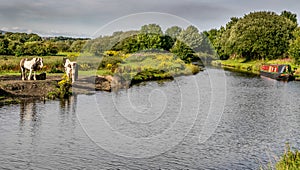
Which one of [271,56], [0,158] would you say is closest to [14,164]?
[0,158]

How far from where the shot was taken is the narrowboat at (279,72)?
56.2 m

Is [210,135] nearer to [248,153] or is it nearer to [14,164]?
[248,153]

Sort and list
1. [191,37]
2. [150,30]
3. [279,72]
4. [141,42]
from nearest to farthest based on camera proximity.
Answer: [141,42] < [150,30] < [279,72] < [191,37]

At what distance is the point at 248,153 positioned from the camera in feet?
59.9

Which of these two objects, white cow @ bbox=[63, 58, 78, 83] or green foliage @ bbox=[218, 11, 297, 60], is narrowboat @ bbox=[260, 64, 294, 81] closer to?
green foliage @ bbox=[218, 11, 297, 60]

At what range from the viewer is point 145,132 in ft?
71.0

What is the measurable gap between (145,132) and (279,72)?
41.8 meters

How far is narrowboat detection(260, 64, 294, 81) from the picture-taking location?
185 feet

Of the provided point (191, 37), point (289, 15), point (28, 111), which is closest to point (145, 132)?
point (28, 111)

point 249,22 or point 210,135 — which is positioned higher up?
point 249,22

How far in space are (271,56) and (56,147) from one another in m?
71.8

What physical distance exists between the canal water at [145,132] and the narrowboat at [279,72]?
22.4 metres

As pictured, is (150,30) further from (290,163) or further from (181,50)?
(290,163)

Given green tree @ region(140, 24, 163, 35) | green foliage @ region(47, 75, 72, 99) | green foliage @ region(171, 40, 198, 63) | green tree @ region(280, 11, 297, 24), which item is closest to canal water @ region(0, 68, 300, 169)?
green foliage @ region(47, 75, 72, 99)
